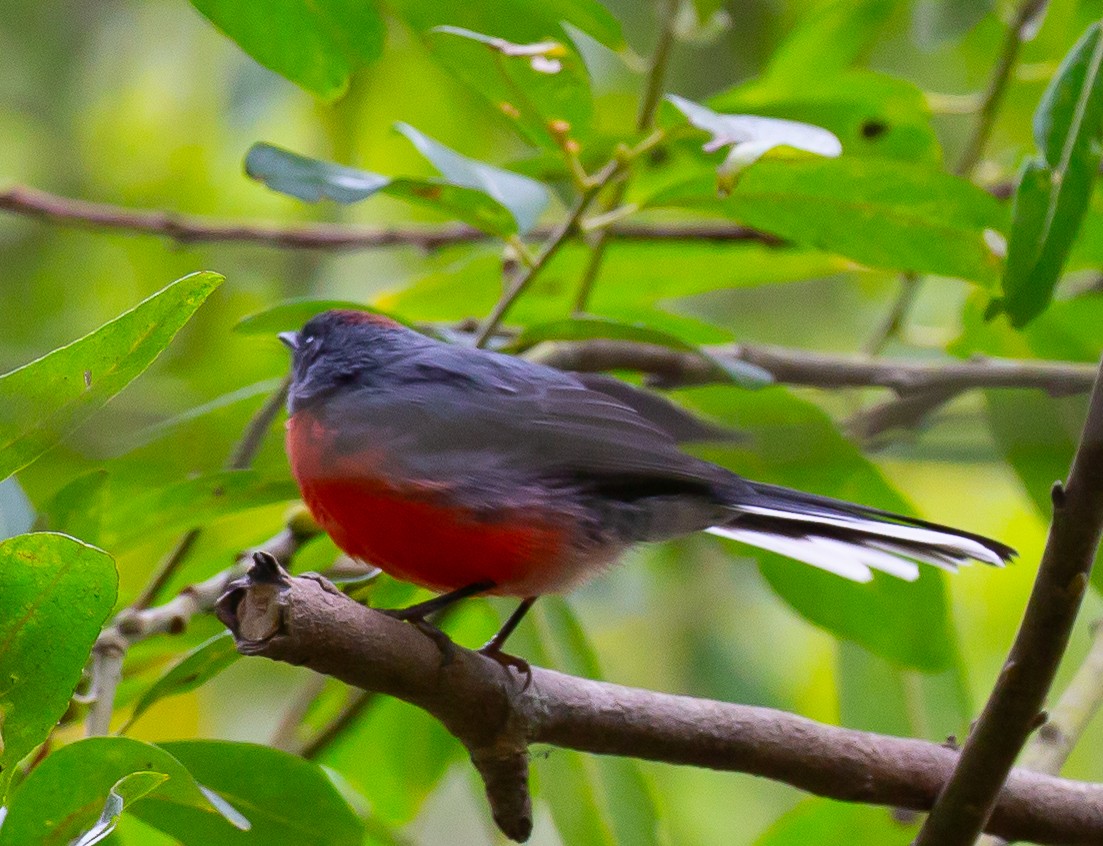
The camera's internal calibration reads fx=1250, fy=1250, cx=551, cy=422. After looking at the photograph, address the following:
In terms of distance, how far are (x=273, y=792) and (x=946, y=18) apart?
2542mm

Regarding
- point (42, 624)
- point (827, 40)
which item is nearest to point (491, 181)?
point (827, 40)

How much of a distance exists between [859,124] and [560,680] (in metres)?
1.59

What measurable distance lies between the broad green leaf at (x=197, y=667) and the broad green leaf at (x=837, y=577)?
4.11 ft

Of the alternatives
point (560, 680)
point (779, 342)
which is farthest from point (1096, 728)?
point (560, 680)

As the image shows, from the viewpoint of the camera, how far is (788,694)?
177 inches

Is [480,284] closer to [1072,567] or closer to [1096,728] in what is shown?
[1072,567]

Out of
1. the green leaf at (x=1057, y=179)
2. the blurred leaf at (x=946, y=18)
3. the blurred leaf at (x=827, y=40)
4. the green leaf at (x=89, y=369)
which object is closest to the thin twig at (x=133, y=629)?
the green leaf at (x=89, y=369)

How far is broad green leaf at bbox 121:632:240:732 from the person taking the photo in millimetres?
1721

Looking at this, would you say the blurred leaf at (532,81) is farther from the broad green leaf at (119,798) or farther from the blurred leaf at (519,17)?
the broad green leaf at (119,798)

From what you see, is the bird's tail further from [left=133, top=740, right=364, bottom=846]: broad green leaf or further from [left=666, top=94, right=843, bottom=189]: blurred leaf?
[left=133, top=740, right=364, bottom=846]: broad green leaf

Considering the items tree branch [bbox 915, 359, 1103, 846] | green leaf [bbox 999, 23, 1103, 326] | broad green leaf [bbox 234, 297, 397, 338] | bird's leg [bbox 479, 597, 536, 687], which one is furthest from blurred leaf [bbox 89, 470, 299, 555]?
green leaf [bbox 999, 23, 1103, 326]

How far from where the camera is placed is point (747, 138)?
200 centimetres

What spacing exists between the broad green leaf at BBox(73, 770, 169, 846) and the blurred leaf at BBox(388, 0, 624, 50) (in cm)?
153

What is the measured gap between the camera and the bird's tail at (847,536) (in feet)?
7.30
